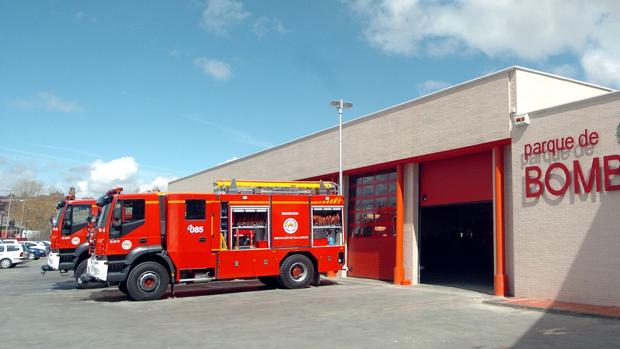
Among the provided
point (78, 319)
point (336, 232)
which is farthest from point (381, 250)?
point (78, 319)

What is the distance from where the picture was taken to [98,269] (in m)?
15.5

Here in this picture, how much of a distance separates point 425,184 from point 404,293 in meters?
4.47

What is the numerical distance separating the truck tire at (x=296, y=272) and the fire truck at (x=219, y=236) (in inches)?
1.2

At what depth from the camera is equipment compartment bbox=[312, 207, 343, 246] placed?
60.5ft

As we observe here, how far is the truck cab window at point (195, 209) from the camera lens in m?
16.3

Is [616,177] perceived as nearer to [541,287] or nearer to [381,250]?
[541,287]

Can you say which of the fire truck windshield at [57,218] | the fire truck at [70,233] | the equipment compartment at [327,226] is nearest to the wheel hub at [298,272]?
the equipment compartment at [327,226]

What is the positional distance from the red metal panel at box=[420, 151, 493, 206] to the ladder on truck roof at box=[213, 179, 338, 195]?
10.6 feet

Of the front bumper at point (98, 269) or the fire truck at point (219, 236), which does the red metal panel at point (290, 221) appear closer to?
the fire truck at point (219, 236)

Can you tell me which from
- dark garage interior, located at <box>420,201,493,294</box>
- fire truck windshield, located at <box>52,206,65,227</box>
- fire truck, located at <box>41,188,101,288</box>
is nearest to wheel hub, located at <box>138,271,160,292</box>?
fire truck, located at <box>41,188,101,288</box>

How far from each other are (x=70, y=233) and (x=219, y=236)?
6.53m

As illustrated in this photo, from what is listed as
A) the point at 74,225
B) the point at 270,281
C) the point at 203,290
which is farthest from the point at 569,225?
the point at 74,225

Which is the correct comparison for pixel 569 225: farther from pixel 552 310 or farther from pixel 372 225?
pixel 372 225

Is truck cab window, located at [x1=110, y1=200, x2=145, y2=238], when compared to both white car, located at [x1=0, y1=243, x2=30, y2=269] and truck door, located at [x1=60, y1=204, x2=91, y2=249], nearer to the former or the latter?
truck door, located at [x1=60, y1=204, x2=91, y2=249]
